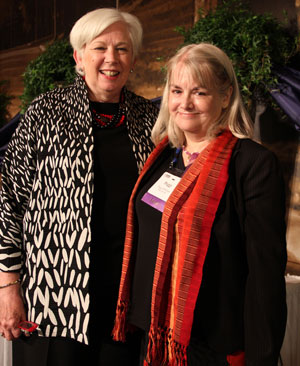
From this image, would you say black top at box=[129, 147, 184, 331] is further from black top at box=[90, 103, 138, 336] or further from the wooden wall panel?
the wooden wall panel

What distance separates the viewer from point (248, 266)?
1248mm

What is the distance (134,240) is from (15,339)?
584mm

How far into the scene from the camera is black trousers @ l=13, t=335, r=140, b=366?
1451 mm

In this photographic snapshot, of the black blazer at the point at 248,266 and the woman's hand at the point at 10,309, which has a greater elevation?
the black blazer at the point at 248,266

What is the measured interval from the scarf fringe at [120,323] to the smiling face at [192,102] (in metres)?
0.66

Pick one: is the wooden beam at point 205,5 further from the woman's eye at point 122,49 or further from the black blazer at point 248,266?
the black blazer at point 248,266

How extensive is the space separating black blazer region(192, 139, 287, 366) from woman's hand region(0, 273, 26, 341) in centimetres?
65

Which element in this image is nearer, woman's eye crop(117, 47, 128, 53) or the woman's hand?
the woman's hand

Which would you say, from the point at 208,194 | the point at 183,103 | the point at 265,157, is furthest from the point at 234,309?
the point at 183,103

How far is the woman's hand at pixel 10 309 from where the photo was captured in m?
1.45

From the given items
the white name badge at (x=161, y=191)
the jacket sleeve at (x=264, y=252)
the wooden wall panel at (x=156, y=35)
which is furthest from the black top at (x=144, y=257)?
the wooden wall panel at (x=156, y=35)

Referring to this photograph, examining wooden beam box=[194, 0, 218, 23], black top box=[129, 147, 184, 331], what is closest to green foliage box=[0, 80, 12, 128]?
wooden beam box=[194, 0, 218, 23]

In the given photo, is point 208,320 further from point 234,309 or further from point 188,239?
point 188,239

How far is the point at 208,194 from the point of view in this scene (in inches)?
48.6
